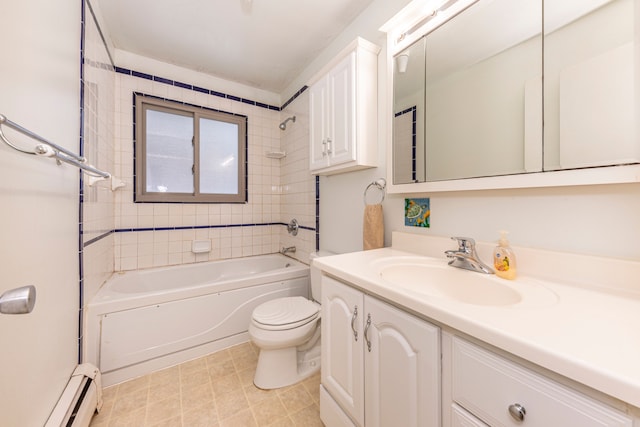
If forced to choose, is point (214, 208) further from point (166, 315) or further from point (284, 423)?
point (284, 423)

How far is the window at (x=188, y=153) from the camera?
7.40 ft

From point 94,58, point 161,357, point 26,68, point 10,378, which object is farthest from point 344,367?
point 94,58

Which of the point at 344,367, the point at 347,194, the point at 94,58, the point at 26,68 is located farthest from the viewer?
the point at 347,194

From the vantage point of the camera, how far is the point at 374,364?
86cm

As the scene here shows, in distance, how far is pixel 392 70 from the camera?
141cm

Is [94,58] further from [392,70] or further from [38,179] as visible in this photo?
[392,70]

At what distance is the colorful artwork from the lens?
1266 mm

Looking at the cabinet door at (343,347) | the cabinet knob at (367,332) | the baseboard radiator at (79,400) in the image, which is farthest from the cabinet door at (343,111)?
the baseboard radiator at (79,400)

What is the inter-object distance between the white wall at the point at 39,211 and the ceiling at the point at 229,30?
546 millimetres

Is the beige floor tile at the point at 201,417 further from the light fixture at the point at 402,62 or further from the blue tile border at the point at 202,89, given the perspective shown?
the blue tile border at the point at 202,89

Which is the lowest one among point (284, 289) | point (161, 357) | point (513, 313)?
point (161, 357)

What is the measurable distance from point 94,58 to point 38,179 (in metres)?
1.16

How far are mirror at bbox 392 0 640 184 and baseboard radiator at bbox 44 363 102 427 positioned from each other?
1902 millimetres

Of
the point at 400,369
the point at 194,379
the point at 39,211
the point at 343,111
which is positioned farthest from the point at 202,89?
the point at 400,369
